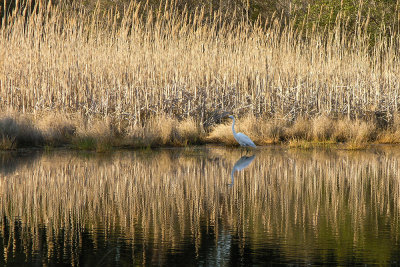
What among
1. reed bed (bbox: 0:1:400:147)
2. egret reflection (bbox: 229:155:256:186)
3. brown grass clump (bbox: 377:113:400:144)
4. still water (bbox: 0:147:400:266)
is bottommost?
still water (bbox: 0:147:400:266)

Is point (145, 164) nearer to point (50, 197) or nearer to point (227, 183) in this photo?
point (227, 183)

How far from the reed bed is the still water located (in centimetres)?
333

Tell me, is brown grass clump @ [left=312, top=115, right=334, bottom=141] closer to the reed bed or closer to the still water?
the reed bed

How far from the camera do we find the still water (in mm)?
5754

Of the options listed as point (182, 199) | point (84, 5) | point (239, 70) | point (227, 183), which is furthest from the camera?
point (84, 5)

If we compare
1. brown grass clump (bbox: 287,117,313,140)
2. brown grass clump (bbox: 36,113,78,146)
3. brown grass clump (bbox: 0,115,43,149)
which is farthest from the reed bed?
brown grass clump (bbox: 0,115,43,149)

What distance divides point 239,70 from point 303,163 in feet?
17.7

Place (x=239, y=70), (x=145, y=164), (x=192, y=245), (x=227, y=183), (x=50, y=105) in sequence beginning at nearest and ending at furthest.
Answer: (x=192, y=245) → (x=227, y=183) → (x=145, y=164) → (x=50, y=105) → (x=239, y=70)

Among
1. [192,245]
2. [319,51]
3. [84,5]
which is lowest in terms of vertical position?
[192,245]

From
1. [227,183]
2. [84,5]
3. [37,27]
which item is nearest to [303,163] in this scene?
[227,183]

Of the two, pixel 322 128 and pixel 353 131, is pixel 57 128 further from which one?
pixel 353 131

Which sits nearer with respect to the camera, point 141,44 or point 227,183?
point 227,183

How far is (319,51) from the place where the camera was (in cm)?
1775

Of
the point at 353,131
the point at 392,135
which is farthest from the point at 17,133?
the point at 392,135
